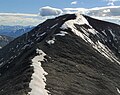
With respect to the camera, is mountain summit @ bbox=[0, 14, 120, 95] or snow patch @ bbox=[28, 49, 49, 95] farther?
mountain summit @ bbox=[0, 14, 120, 95]

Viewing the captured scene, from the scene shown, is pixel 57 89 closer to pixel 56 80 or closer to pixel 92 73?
pixel 56 80

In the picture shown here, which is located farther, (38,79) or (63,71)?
(63,71)

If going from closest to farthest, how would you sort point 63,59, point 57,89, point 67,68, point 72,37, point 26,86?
point 26,86
point 57,89
point 67,68
point 63,59
point 72,37

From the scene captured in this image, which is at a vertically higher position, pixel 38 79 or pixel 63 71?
pixel 63 71

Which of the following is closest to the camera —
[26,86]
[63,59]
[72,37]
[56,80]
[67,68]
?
[26,86]

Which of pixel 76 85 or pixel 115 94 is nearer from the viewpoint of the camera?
pixel 76 85

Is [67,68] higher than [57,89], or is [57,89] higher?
[67,68]

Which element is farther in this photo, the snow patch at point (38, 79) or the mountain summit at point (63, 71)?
the mountain summit at point (63, 71)

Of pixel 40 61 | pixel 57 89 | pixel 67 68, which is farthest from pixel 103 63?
pixel 57 89
